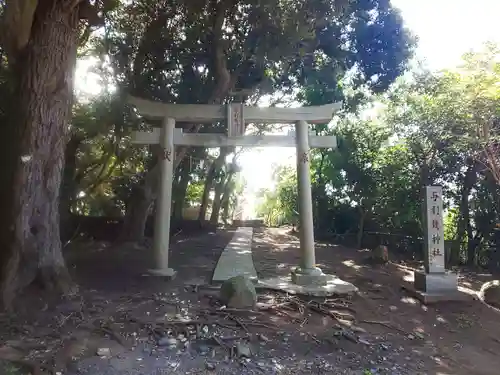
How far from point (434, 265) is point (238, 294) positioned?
3864 millimetres

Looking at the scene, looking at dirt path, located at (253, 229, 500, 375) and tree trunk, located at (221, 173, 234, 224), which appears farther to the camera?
tree trunk, located at (221, 173, 234, 224)

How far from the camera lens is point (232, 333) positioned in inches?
219

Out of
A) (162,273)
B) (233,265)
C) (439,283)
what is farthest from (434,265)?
(162,273)

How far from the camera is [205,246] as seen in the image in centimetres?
1441

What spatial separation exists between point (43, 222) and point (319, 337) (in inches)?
168

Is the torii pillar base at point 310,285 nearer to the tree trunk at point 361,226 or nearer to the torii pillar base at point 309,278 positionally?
the torii pillar base at point 309,278

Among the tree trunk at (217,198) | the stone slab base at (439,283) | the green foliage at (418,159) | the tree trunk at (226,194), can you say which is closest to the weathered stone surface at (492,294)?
the stone slab base at (439,283)

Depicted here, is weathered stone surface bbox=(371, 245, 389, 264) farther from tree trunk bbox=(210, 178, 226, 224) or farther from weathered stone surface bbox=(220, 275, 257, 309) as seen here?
tree trunk bbox=(210, 178, 226, 224)

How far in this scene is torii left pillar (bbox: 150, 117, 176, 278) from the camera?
825 centimetres

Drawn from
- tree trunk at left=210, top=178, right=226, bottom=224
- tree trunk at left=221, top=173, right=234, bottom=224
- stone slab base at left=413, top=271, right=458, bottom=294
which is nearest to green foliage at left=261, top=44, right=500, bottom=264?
stone slab base at left=413, top=271, right=458, bottom=294

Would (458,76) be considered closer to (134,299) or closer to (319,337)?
(319,337)

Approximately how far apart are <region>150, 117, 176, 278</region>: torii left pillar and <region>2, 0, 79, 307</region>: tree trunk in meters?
2.10

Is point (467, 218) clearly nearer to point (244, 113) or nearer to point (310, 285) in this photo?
point (310, 285)

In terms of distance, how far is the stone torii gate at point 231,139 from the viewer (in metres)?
8.30
